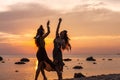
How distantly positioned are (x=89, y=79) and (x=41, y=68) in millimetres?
4209

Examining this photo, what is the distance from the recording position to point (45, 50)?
631 inches

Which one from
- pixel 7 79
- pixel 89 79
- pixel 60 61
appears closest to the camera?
pixel 60 61

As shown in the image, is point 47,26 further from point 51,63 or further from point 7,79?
point 7,79

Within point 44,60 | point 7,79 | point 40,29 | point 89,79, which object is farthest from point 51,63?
point 7,79

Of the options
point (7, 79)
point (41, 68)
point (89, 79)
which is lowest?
point (7, 79)

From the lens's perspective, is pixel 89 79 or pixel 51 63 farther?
pixel 89 79

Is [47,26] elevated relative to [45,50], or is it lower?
elevated

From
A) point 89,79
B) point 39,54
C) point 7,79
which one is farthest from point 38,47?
point 7,79

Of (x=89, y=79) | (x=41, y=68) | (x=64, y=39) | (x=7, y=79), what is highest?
(x=64, y=39)

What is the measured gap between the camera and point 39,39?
621 inches

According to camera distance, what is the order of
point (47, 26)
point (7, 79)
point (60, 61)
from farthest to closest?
1. point (7, 79)
2. point (60, 61)
3. point (47, 26)

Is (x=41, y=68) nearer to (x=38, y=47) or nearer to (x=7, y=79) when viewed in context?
(x=38, y=47)

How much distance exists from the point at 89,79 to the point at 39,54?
4.53 m

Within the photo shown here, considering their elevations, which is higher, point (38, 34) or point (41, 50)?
point (38, 34)
